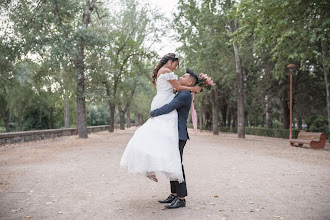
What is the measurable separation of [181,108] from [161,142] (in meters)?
0.64

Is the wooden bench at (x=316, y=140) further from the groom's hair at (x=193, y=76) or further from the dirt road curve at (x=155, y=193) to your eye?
the groom's hair at (x=193, y=76)

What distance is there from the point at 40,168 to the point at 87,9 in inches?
574

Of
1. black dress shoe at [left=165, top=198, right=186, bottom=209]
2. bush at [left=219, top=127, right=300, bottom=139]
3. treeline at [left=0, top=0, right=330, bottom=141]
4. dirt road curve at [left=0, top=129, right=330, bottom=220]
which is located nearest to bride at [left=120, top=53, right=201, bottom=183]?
black dress shoe at [left=165, top=198, right=186, bottom=209]

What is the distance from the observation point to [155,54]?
25500 mm

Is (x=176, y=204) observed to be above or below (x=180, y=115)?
below

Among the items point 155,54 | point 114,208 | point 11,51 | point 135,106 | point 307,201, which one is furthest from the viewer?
point 135,106

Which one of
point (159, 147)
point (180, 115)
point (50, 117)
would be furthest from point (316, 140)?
point (50, 117)

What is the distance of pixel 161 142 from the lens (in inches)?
155

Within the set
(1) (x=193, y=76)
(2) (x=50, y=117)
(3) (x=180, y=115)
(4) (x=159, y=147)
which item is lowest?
(4) (x=159, y=147)

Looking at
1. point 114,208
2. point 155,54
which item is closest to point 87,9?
point 155,54

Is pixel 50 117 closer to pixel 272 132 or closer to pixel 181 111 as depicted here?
pixel 272 132

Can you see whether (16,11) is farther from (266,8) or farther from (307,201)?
(307,201)

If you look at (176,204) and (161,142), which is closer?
(161,142)

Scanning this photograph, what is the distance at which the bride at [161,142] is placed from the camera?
383 centimetres
